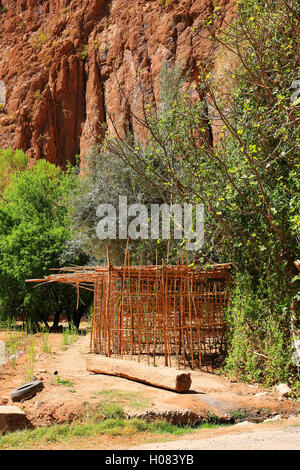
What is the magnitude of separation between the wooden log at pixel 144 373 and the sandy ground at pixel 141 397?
3.7 inches

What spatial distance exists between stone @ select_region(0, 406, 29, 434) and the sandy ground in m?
0.37

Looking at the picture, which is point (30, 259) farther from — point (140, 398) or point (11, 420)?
point (11, 420)

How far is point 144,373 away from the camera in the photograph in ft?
22.8

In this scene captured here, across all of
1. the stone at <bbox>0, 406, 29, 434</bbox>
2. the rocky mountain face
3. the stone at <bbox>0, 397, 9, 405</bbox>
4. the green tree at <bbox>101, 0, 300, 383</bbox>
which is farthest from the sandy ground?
the rocky mountain face

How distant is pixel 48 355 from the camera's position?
32.5 feet

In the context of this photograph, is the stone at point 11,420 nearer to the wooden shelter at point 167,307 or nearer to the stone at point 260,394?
the stone at point 260,394

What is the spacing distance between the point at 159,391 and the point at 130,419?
1.45 meters

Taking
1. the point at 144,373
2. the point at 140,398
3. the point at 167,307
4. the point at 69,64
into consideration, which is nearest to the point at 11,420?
the point at 140,398

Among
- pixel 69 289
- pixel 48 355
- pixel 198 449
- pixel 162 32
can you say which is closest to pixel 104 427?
pixel 198 449

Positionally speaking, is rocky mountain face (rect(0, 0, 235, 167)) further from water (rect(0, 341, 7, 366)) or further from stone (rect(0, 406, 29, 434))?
stone (rect(0, 406, 29, 434))

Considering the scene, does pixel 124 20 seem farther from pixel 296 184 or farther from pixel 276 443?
pixel 276 443

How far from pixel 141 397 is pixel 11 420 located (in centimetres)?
171

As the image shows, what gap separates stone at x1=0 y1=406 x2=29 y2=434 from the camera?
4.93 metres

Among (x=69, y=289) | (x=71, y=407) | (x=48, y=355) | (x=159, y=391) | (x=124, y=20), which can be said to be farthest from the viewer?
(x=124, y=20)
